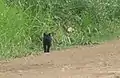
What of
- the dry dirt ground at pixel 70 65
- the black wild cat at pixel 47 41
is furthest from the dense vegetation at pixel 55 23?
the dry dirt ground at pixel 70 65

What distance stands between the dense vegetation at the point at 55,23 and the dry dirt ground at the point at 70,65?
1.37 metres

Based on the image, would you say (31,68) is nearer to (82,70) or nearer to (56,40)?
(82,70)

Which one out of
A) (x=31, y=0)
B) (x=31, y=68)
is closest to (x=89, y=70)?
(x=31, y=68)

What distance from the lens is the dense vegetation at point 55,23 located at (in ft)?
37.8

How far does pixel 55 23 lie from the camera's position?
13.2 metres

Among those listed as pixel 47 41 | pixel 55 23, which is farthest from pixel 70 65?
pixel 55 23

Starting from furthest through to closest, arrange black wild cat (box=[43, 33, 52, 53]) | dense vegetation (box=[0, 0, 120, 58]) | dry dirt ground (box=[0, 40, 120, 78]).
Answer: dense vegetation (box=[0, 0, 120, 58])
black wild cat (box=[43, 33, 52, 53])
dry dirt ground (box=[0, 40, 120, 78])

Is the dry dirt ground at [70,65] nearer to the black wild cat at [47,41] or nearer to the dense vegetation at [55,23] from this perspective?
the black wild cat at [47,41]

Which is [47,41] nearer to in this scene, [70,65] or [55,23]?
[55,23]

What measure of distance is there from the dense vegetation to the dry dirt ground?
1368 millimetres

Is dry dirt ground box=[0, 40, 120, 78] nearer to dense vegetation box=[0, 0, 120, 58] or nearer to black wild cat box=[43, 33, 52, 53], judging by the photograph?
black wild cat box=[43, 33, 52, 53]

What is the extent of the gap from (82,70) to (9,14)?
4.79 meters

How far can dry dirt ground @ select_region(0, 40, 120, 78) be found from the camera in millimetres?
7340

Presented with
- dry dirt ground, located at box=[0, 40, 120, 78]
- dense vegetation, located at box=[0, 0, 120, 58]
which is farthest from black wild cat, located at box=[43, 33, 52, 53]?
dry dirt ground, located at box=[0, 40, 120, 78]
